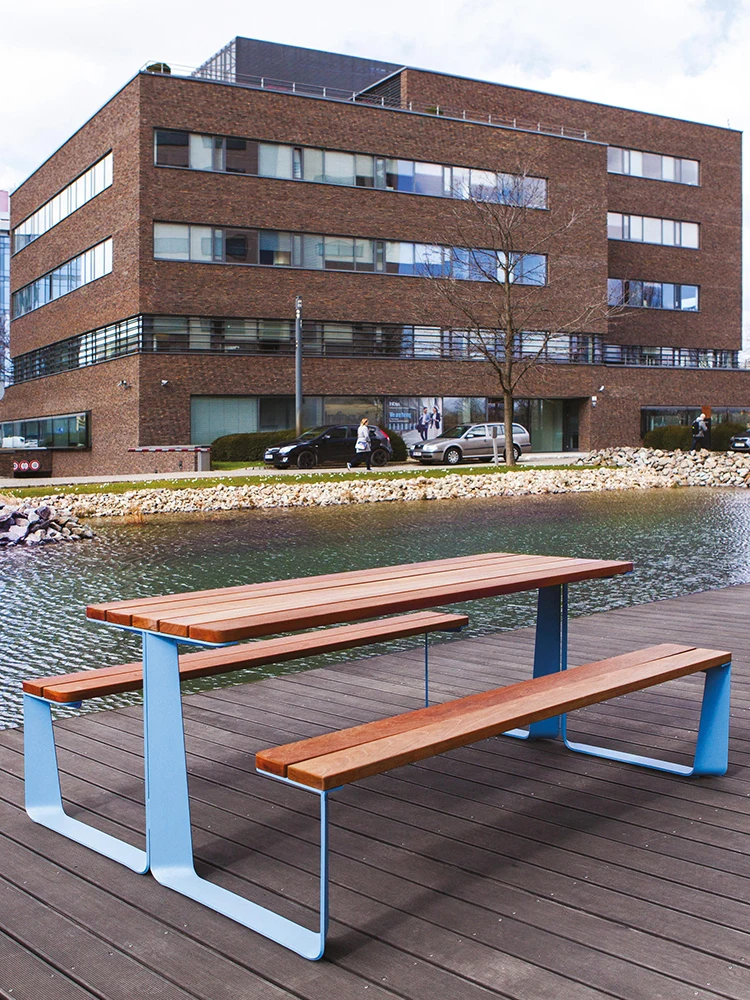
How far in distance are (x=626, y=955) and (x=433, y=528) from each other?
13269 mm

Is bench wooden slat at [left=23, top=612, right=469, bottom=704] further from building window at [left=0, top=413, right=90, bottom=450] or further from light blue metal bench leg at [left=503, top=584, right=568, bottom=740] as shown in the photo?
building window at [left=0, top=413, right=90, bottom=450]

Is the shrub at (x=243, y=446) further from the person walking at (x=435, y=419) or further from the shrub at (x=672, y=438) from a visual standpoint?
the shrub at (x=672, y=438)

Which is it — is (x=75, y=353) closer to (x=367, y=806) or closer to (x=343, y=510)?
(x=343, y=510)

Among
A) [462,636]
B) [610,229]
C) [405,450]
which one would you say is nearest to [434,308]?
[405,450]

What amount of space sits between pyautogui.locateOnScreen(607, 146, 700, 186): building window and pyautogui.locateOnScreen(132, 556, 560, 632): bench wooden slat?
47.8m

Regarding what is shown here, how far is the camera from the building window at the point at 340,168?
37.2 metres

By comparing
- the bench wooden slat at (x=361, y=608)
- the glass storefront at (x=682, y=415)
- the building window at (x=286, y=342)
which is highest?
the building window at (x=286, y=342)

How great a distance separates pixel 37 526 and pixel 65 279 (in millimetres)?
32540

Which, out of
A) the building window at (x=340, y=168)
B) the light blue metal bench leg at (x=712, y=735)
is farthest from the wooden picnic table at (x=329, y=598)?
the building window at (x=340, y=168)

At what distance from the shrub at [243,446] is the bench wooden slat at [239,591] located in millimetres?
31484

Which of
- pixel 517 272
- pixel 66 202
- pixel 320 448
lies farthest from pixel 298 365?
pixel 66 202

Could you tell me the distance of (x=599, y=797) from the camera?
4.19 metres

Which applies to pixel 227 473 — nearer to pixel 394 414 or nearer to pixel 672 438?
pixel 394 414

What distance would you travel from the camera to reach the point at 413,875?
341 cm
